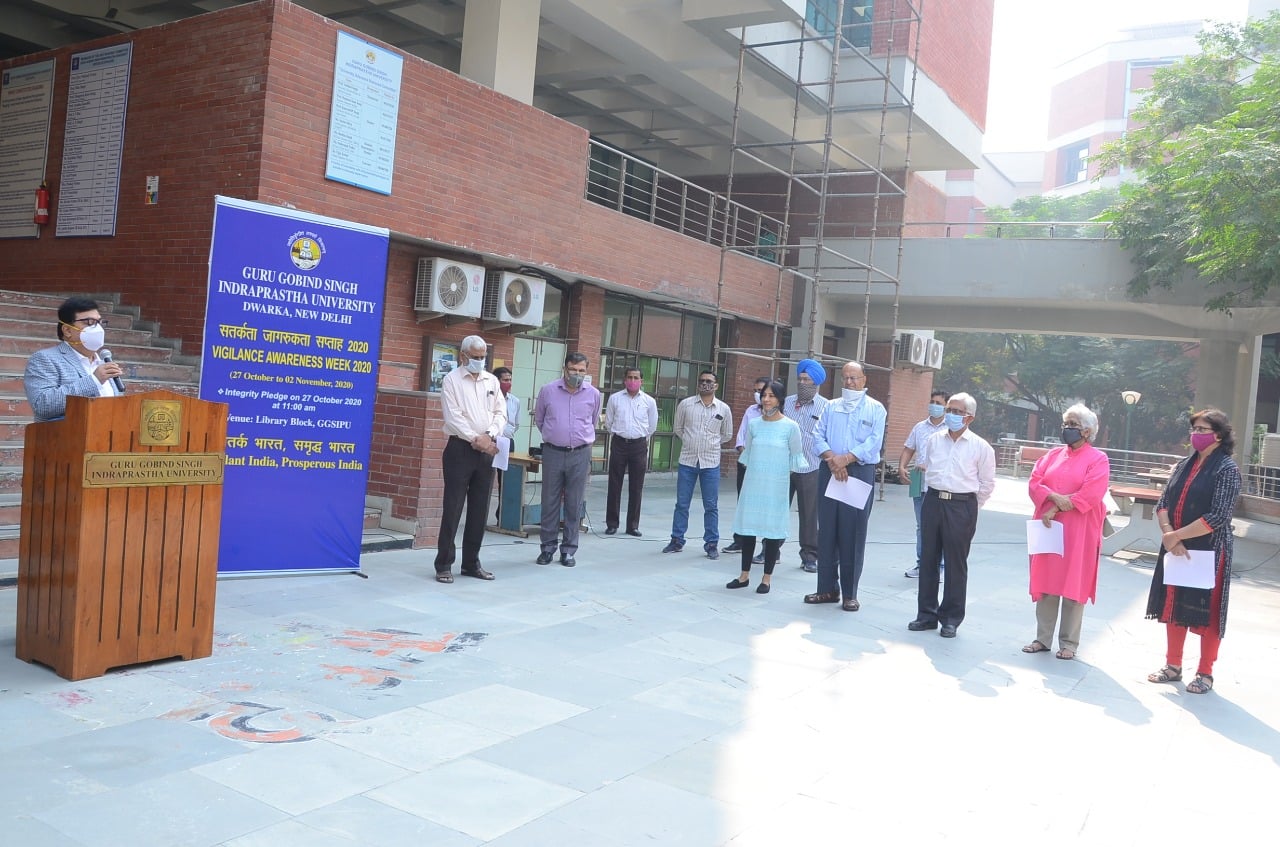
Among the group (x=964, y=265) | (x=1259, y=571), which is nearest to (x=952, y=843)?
(x=1259, y=571)

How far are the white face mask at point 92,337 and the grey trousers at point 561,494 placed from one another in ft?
13.4

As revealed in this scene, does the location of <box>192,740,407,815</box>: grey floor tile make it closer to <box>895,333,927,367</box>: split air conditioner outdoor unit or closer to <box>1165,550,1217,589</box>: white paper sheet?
<box>1165,550,1217,589</box>: white paper sheet

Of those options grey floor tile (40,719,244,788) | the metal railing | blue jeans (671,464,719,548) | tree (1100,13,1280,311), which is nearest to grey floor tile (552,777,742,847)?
grey floor tile (40,719,244,788)

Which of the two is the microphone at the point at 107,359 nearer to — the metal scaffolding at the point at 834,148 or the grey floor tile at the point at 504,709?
the grey floor tile at the point at 504,709

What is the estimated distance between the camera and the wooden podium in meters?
4.52

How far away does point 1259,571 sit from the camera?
12359 millimetres

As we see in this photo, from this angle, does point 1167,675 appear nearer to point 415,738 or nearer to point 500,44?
point 415,738

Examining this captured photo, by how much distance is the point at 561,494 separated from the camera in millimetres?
8570

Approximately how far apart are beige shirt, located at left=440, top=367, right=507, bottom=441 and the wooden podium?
2407 millimetres

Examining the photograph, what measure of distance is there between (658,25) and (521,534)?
27.2 feet

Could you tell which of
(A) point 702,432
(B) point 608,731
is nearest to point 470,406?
(A) point 702,432

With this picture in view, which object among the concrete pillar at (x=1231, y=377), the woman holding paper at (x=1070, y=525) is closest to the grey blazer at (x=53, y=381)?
the woman holding paper at (x=1070, y=525)

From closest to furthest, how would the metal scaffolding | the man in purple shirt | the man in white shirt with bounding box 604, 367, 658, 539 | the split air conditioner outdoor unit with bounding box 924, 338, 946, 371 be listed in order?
the man in purple shirt, the man in white shirt with bounding box 604, 367, 658, 539, the metal scaffolding, the split air conditioner outdoor unit with bounding box 924, 338, 946, 371

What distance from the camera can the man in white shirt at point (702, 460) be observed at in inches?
380
